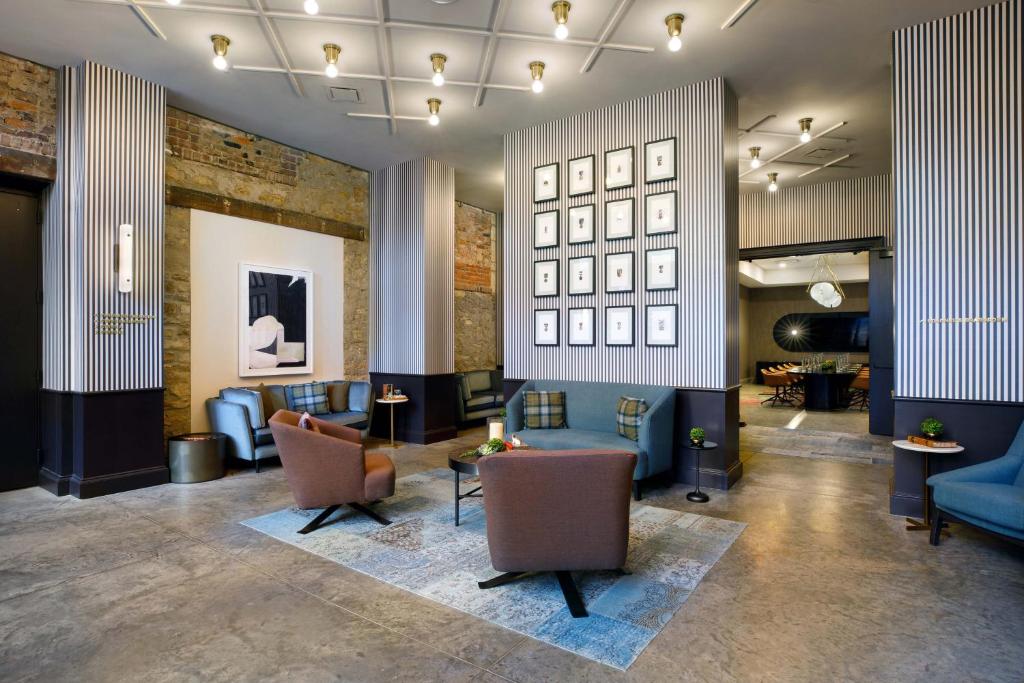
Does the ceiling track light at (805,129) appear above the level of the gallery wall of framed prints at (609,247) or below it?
above

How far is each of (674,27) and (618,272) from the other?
2330 millimetres

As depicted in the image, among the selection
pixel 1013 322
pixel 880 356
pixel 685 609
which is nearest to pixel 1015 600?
pixel 685 609

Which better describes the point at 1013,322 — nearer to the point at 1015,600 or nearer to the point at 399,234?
the point at 1015,600

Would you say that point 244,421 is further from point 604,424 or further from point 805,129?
point 805,129

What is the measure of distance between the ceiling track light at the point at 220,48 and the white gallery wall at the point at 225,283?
2068 millimetres

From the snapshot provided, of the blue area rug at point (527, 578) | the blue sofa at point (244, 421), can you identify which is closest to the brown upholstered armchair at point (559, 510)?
the blue area rug at point (527, 578)

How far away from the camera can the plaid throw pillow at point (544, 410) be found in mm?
5578

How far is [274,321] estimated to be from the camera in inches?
268

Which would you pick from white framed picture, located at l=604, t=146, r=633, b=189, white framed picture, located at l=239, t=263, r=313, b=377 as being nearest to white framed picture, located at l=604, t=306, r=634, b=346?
white framed picture, located at l=604, t=146, r=633, b=189

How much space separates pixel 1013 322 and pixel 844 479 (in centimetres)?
221

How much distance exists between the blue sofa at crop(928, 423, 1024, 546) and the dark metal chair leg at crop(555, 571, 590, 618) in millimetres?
2586

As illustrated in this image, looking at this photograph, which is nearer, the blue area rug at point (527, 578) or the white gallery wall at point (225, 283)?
the blue area rug at point (527, 578)

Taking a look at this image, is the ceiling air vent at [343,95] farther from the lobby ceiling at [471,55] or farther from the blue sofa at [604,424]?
the blue sofa at [604,424]

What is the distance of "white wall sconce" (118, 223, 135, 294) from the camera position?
4.96 m
